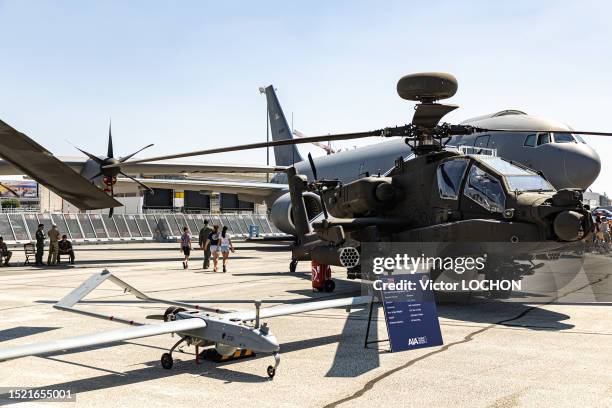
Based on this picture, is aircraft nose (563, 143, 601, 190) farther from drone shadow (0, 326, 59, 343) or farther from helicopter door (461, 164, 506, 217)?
drone shadow (0, 326, 59, 343)

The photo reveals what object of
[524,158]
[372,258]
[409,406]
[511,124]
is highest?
[511,124]

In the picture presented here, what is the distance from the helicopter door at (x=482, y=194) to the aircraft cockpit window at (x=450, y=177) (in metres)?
0.20

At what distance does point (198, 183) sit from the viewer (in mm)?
34312

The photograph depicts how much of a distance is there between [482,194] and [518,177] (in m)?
0.77

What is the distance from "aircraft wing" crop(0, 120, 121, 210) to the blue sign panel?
10954 mm

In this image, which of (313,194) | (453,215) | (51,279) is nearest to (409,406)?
(453,215)

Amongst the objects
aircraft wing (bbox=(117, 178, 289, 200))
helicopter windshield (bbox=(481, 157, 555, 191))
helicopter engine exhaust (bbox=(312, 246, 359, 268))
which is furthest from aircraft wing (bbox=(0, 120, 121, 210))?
aircraft wing (bbox=(117, 178, 289, 200))

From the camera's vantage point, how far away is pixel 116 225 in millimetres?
45344

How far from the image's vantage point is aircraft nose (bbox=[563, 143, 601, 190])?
1908cm

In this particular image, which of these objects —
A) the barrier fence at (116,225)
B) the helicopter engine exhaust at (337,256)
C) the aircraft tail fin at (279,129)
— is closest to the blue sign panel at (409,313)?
the helicopter engine exhaust at (337,256)

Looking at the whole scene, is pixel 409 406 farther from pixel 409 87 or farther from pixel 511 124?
pixel 511 124

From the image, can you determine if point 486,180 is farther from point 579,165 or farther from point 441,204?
point 579,165

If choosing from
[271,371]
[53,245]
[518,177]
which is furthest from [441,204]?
[53,245]

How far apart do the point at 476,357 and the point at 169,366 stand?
402cm
